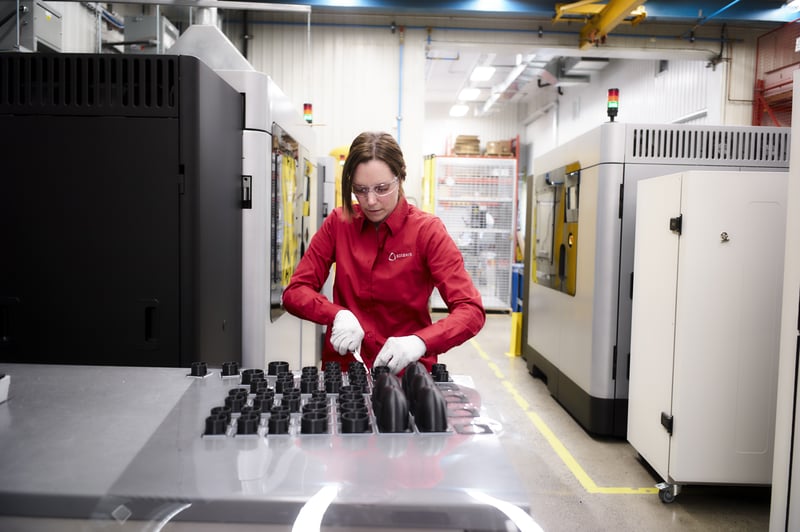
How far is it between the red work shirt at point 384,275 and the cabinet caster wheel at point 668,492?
1674 millimetres

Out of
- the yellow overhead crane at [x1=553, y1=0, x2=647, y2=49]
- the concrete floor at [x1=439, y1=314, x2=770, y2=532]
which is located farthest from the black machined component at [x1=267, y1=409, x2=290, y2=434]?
the yellow overhead crane at [x1=553, y1=0, x2=647, y2=49]

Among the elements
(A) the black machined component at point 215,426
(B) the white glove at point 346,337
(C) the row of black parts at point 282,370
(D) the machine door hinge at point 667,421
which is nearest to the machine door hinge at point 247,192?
(B) the white glove at point 346,337

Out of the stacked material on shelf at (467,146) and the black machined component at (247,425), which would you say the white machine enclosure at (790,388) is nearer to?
the black machined component at (247,425)

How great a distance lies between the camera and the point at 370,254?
Answer: 214 cm

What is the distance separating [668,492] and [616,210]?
5.58 ft

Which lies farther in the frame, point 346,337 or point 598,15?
point 598,15

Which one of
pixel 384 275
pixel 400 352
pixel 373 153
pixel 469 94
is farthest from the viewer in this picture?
pixel 469 94

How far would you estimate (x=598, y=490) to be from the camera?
3.16 metres

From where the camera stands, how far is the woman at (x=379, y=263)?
200 cm

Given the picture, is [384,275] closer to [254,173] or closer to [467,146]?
[254,173]

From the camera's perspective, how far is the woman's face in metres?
1.98

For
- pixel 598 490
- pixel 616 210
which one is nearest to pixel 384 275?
pixel 598 490

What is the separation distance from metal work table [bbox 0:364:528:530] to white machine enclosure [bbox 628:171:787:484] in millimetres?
2258

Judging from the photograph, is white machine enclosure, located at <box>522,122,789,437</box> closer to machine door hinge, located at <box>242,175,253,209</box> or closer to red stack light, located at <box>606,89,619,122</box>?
red stack light, located at <box>606,89,619,122</box>
